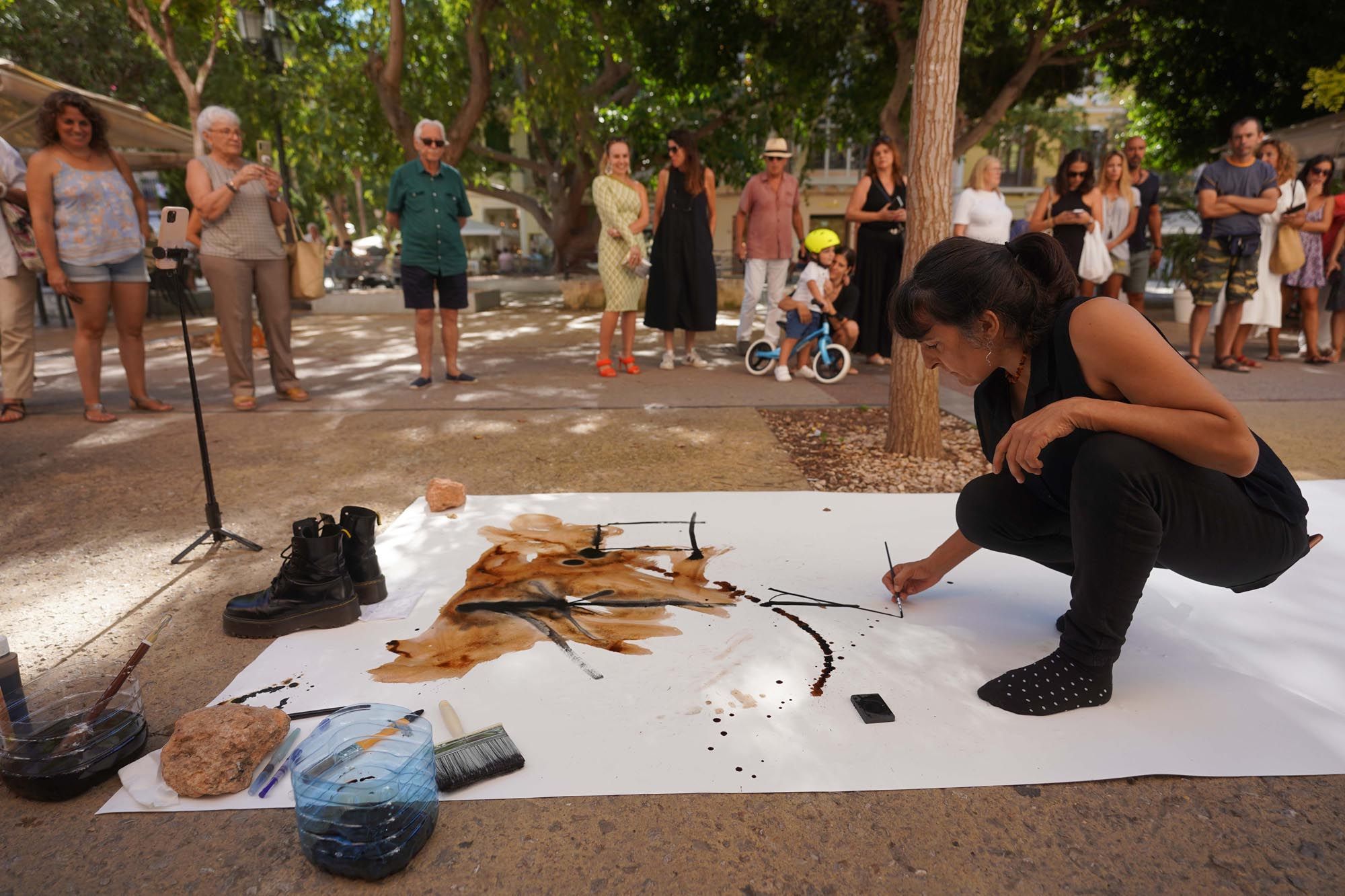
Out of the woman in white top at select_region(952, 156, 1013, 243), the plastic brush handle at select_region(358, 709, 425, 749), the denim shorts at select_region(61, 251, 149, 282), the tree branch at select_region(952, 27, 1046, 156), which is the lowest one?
the plastic brush handle at select_region(358, 709, 425, 749)

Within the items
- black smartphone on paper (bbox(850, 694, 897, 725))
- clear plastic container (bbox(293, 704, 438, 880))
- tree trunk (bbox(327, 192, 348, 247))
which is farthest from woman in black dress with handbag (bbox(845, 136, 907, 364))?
tree trunk (bbox(327, 192, 348, 247))

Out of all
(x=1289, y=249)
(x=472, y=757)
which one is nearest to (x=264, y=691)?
(x=472, y=757)

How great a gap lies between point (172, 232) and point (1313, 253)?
7.75 m

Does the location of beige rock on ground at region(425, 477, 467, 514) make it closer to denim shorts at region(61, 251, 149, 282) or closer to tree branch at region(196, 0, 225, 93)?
denim shorts at region(61, 251, 149, 282)

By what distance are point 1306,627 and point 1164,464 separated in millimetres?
990

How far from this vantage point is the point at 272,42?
1088cm

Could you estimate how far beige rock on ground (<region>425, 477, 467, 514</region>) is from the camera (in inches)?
127

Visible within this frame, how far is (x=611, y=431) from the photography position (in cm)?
455

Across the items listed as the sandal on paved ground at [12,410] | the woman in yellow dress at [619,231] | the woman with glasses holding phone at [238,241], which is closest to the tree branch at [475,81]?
the woman in yellow dress at [619,231]

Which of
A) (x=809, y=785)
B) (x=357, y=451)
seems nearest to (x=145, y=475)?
(x=357, y=451)

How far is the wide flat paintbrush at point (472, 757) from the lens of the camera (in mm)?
1612

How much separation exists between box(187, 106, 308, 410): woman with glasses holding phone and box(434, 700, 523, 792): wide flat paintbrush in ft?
12.6

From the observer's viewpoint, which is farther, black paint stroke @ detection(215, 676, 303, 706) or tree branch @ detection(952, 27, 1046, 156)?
tree branch @ detection(952, 27, 1046, 156)

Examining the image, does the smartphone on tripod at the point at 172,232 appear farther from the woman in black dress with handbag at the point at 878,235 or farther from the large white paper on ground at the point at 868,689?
the woman in black dress with handbag at the point at 878,235
